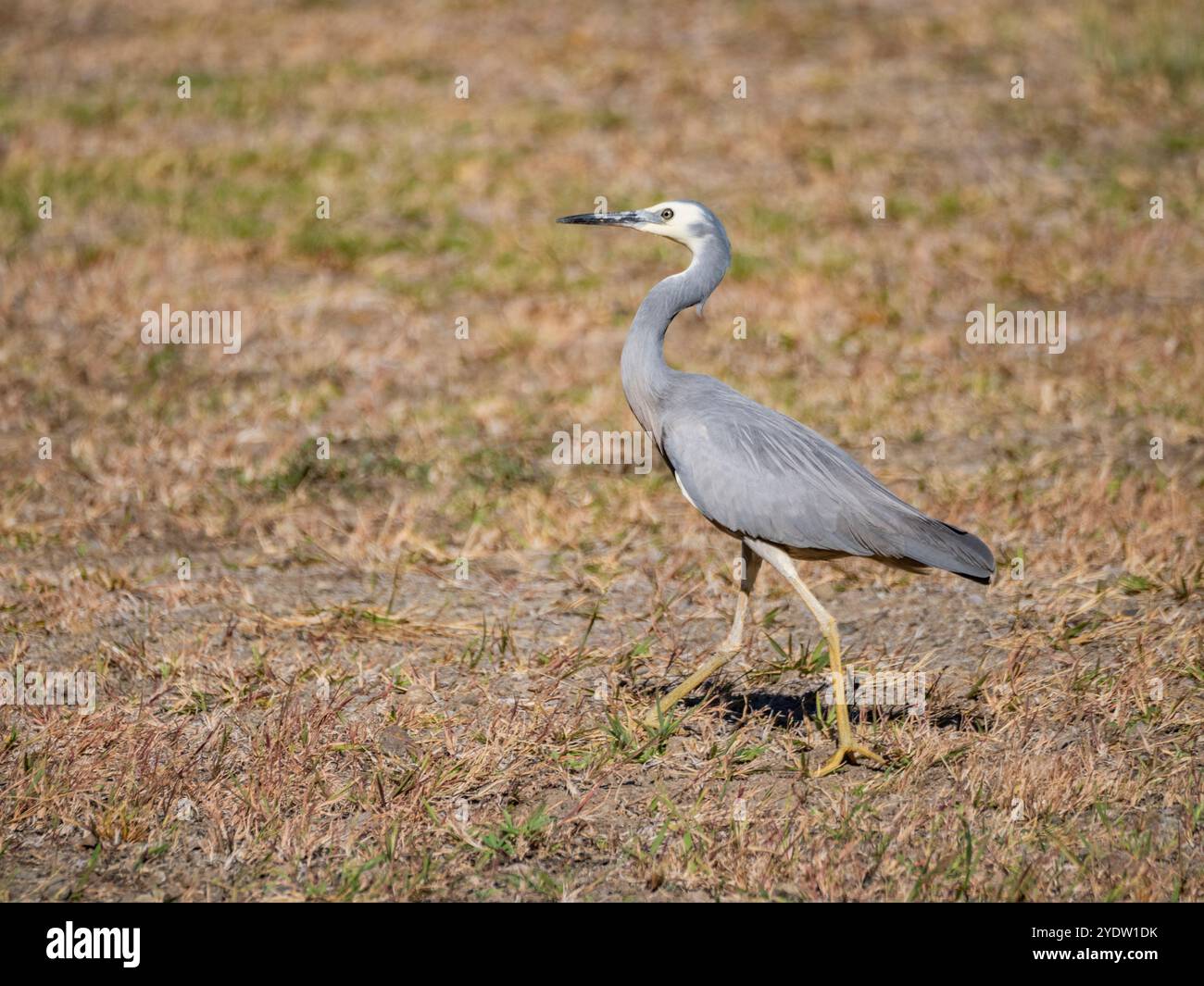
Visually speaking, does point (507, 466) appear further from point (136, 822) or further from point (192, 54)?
point (192, 54)

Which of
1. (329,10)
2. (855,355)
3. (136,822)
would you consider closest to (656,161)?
(855,355)

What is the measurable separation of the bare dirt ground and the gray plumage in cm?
68

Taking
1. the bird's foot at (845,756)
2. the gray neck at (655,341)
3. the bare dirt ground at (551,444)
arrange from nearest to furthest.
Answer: the bare dirt ground at (551,444) < the bird's foot at (845,756) < the gray neck at (655,341)

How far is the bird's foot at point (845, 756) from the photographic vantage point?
4.94 m

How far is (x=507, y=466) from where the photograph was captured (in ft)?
26.0

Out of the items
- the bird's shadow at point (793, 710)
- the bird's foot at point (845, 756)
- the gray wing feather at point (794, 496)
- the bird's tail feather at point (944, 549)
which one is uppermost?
the gray wing feather at point (794, 496)

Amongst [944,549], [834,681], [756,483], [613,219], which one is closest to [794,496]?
[756,483]

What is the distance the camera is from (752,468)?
5.12 meters

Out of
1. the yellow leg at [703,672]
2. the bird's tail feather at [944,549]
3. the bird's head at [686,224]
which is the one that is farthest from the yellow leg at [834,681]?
the bird's head at [686,224]

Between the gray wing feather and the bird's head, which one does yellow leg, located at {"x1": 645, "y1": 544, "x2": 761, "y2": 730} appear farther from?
the bird's head

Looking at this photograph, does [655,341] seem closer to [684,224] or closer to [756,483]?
[684,224]

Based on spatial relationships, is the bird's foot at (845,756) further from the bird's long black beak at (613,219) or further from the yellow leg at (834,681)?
the bird's long black beak at (613,219)

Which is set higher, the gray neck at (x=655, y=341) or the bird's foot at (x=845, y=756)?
the gray neck at (x=655, y=341)

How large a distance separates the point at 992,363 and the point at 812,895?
226 inches
